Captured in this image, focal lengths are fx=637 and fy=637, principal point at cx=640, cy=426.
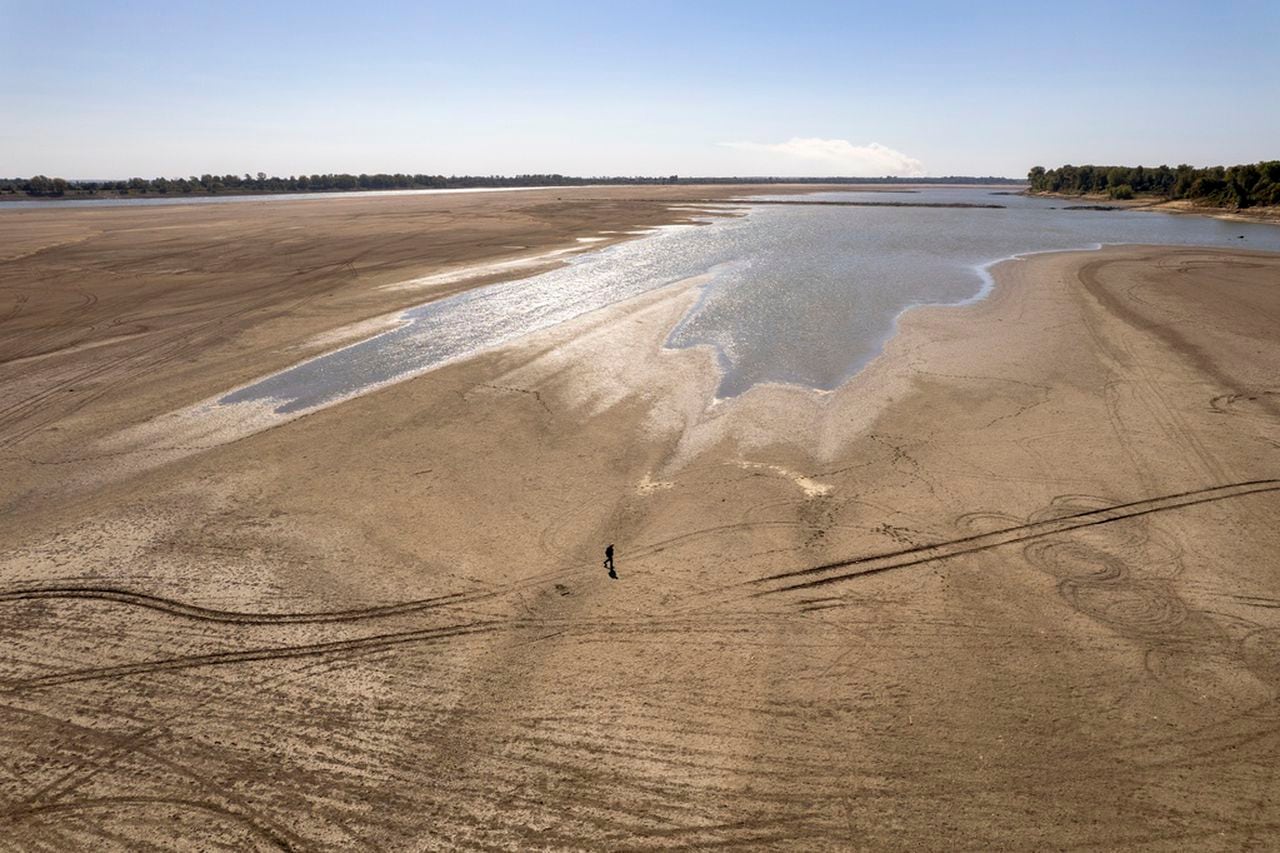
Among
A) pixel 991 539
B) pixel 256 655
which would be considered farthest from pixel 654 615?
pixel 991 539

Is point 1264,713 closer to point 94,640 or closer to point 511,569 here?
point 511,569

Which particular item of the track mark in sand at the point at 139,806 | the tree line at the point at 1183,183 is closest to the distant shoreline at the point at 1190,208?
the tree line at the point at 1183,183

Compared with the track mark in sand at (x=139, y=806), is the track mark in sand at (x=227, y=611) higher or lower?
higher

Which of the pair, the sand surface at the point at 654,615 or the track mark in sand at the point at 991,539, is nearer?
the sand surface at the point at 654,615

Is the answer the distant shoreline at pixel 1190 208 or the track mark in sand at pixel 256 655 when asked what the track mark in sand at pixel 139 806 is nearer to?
the track mark in sand at pixel 256 655

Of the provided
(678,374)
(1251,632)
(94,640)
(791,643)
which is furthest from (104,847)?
(678,374)

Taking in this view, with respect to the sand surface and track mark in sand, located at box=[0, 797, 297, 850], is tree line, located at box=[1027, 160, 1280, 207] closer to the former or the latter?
the sand surface

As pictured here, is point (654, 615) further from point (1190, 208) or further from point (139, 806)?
point (1190, 208)
